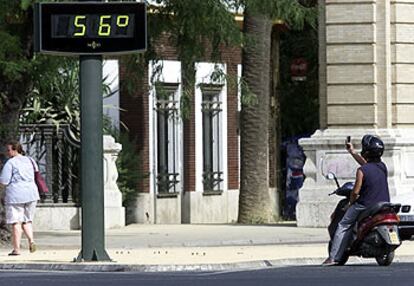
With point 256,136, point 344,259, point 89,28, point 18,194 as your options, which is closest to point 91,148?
point 89,28

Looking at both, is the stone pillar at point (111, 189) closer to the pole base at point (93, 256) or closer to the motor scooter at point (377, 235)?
the pole base at point (93, 256)

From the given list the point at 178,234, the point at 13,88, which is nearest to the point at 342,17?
the point at 178,234

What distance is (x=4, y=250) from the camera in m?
26.5

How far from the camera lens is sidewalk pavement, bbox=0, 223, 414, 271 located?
2250cm

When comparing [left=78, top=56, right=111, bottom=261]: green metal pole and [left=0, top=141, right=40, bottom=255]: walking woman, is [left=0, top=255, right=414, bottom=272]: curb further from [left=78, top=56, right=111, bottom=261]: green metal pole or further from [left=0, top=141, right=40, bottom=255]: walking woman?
[left=0, top=141, right=40, bottom=255]: walking woman

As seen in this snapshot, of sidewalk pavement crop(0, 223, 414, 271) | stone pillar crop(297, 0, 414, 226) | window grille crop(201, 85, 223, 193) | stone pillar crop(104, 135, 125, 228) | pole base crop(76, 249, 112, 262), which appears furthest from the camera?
window grille crop(201, 85, 223, 193)

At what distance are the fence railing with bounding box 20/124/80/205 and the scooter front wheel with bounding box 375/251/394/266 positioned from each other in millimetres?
12599

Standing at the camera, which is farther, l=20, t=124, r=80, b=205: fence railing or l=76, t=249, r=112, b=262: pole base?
l=20, t=124, r=80, b=205: fence railing

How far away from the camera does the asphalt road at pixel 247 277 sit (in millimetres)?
18719

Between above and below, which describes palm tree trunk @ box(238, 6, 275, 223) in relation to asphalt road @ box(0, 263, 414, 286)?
above

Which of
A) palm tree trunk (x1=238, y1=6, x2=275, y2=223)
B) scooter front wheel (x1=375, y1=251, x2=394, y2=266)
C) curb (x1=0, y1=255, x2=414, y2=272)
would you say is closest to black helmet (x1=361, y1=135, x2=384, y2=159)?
scooter front wheel (x1=375, y1=251, x2=394, y2=266)

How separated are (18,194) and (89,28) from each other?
335 cm

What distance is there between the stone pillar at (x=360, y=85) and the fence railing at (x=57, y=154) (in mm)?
4619

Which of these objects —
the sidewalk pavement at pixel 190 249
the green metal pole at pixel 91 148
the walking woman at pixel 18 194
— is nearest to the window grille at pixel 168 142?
the sidewalk pavement at pixel 190 249
